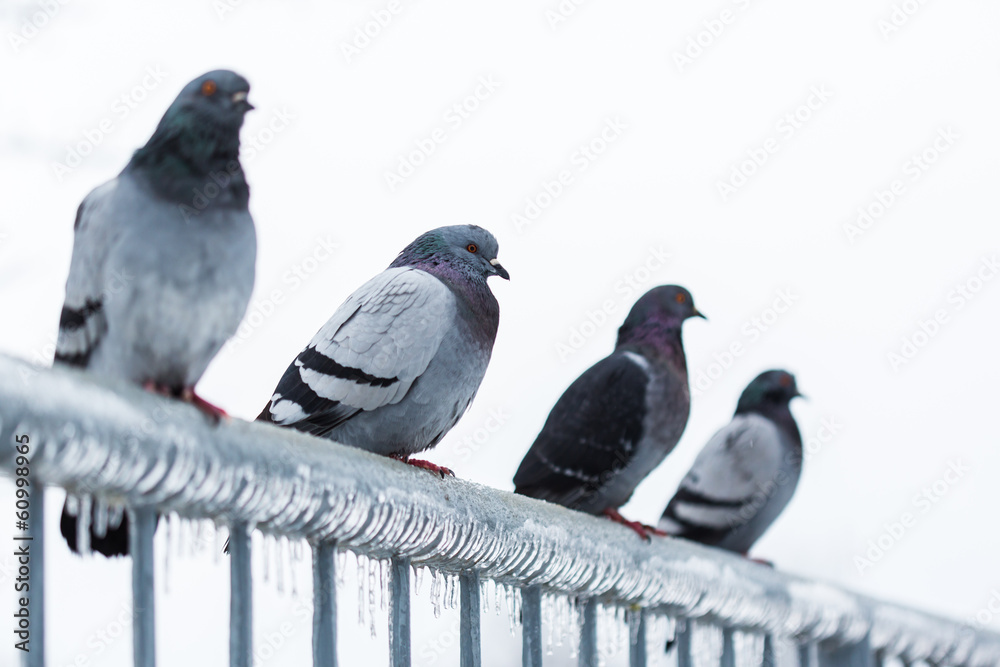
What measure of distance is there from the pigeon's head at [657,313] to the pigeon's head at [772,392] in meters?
1.35

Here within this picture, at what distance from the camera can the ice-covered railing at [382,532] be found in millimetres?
1411

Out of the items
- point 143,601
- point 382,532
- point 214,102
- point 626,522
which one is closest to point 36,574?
point 143,601

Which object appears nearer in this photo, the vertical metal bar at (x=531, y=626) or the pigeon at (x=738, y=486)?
the vertical metal bar at (x=531, y=626)

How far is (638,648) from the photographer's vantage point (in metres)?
2.97

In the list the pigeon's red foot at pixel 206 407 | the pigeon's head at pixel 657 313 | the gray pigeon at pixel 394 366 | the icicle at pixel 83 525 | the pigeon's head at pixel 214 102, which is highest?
the pigeon's head at pixel 214 102

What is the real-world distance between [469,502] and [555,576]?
388 millimetres

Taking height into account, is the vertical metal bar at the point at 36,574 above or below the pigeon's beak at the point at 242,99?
below

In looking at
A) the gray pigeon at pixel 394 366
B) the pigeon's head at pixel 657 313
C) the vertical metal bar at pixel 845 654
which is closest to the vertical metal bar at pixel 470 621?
the gray pigeon at pixel 394 366

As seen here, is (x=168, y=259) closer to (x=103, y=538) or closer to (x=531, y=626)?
(x=103, y=538)

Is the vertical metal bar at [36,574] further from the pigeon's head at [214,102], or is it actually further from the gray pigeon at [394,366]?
A: the gray pigeon at [394,366]

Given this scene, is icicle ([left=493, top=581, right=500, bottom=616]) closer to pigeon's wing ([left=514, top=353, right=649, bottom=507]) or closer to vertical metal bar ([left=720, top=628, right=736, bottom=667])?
vertical metal bar ([left=720, top=628, right=736, bottom=667])

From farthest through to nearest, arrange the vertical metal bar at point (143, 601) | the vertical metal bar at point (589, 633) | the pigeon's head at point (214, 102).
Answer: the vertical metal bar at point (589, 633) < the pigeon's head at point (214, 102) < the vertical metal bar at point (143, 601)

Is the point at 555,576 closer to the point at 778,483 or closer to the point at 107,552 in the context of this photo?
the point at 107,552

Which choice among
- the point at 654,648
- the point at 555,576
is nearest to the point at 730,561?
the point at 654,648
